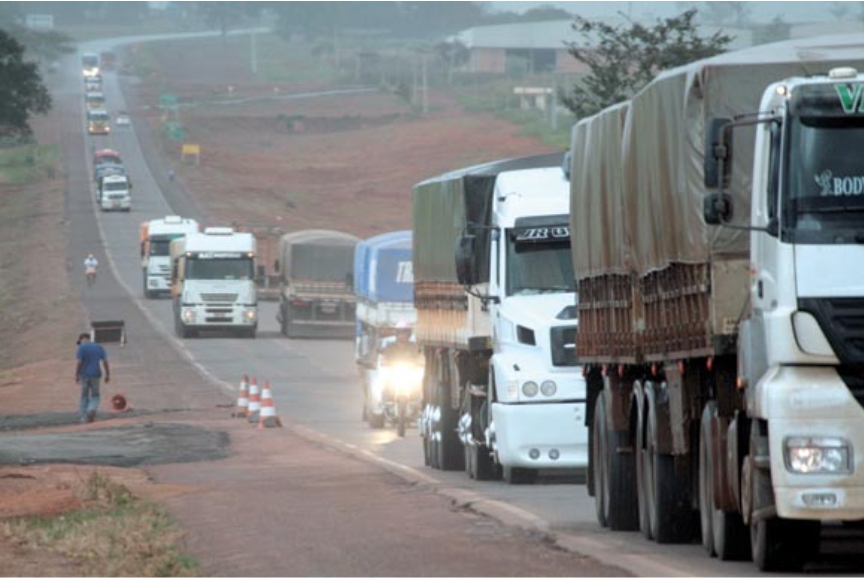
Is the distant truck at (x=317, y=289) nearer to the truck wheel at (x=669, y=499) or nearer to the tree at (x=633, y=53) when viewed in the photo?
the tree at (x=633, y=53)

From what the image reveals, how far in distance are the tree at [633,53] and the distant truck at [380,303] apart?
8.63 m

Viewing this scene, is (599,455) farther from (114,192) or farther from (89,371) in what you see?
(114,192)

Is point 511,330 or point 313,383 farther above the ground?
point 511,330

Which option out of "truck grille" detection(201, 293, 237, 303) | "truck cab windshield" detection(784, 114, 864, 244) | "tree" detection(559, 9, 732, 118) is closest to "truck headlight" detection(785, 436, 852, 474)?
"truck cab windshield" detection(784, 114, 864, 244)

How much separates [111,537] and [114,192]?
3536 inches

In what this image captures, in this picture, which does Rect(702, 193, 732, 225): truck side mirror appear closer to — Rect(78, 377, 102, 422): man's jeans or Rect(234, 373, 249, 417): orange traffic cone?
Rect(78, 377, 102, 422): man's jeans

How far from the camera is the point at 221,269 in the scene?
64500 mm

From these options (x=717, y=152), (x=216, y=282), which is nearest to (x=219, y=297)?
(x=216, y=282)

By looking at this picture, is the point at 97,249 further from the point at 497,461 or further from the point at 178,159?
the point at 497,461

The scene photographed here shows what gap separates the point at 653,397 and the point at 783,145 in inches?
156

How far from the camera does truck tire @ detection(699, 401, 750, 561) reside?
13.8 meters

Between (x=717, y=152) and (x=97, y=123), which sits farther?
(x=97, y=123)

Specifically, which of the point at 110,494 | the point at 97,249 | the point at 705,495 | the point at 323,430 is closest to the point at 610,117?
the point at 705,495

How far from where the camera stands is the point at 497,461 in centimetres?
2284
